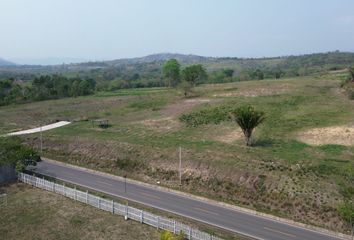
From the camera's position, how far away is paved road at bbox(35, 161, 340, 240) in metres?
30.7

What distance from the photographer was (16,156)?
4278cm

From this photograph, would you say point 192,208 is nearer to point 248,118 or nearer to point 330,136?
point 248,118

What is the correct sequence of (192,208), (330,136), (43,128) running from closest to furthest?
(192,208) < (330,136) < (43,128)

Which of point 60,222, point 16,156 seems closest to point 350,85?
point 16,156

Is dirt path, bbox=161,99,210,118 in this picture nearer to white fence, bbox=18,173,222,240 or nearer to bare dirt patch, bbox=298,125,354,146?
bare dirt patch, bbox=298,125,354,146

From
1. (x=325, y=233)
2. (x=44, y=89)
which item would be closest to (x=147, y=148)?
(x=325, y=233)

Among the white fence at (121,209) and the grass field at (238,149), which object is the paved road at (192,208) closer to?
the grass field at (238,149)

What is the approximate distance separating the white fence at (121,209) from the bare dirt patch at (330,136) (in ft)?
83.5

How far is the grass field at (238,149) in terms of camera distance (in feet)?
119

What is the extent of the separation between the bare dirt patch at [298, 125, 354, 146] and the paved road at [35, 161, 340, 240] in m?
19.1

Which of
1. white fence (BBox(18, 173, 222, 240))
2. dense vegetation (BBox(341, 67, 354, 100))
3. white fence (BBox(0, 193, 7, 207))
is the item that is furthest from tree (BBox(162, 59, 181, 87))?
white fence (BBox(0, 193, 7, 207))

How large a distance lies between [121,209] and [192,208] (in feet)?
20.6

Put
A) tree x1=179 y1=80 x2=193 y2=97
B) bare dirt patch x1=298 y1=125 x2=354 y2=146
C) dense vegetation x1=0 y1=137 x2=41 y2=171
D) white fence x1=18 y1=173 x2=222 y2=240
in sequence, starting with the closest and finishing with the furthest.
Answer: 1. white fence x1=18 y1=173 x2=222 y2=240
2. dense vegetation x1=0 y1=137 x2=41 y2=171
3. bare dirt patch x1=298 y1=125 x2=354 y2=146
4. tree x1=179 y1=80 x2=193 y2=97

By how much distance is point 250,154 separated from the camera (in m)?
44.8
